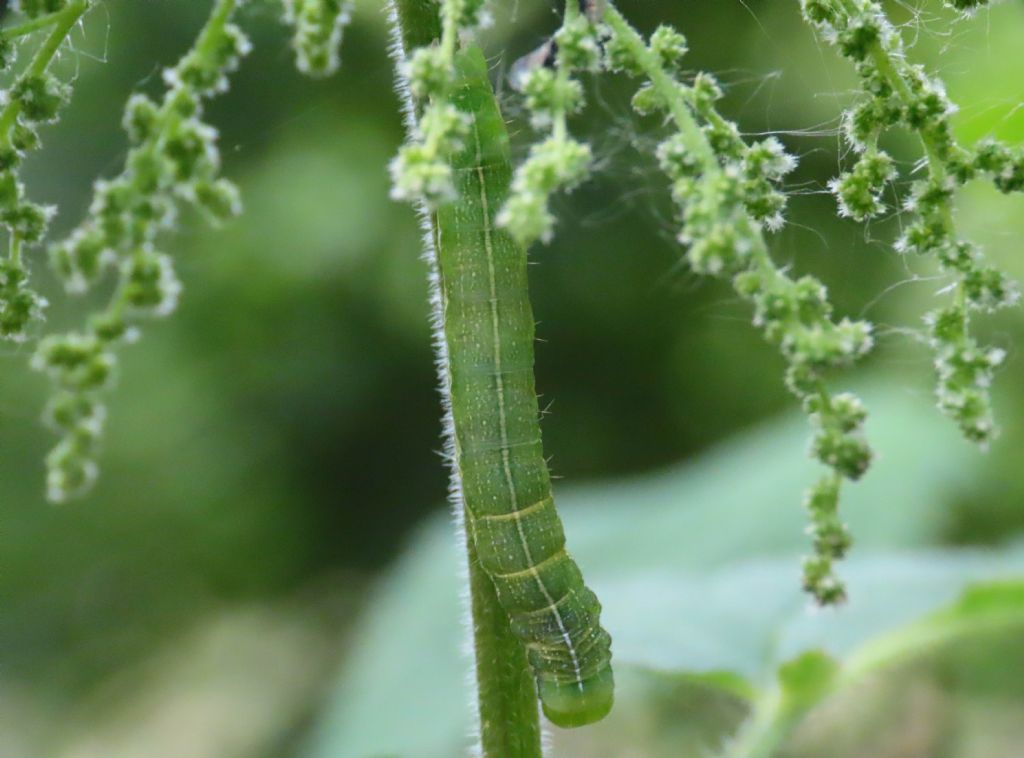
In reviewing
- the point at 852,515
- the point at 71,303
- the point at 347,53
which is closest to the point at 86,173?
the point at 71,303

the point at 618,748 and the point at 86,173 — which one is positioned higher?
the point at 86,173

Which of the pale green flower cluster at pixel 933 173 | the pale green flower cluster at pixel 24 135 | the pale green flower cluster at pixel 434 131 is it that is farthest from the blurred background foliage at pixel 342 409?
the pale green flower cluster at pixel 434 131

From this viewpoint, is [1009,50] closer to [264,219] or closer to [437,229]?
[437,229]

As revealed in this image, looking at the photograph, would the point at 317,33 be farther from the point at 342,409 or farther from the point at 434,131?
the point at 342,409

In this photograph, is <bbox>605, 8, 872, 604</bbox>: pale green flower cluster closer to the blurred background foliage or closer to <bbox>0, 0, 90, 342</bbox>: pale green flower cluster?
<bbox>0, 0, 90, 342</bbox>: pale green flower cluster

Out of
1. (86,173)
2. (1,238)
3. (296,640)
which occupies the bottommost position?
(296,640)

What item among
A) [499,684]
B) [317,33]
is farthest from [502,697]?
[317,33]
